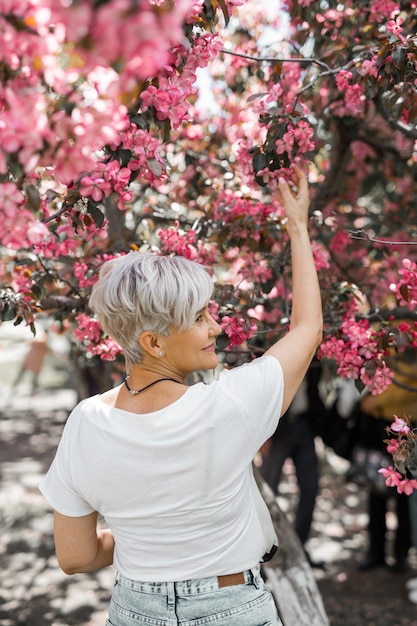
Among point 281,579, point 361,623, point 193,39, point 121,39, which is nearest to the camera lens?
point 121,39

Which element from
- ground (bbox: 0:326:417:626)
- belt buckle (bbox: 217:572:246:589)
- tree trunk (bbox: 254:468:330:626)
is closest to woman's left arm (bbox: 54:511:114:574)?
belt buckle (bbox: 217:572:246:589)

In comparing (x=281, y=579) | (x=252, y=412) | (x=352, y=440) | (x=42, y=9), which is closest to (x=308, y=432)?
(x=352, y=440)

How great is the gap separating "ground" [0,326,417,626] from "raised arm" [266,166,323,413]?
10.6 ft

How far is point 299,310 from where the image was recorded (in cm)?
178

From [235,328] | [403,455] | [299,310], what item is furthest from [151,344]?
[403,455]

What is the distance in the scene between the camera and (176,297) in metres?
1.60

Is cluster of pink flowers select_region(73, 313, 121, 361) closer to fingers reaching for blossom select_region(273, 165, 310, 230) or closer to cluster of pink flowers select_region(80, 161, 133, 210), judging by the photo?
cluster of pink flowers select_region(80, 161, 133, 210)

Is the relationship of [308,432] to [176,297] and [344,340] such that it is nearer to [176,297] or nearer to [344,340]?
[344,340]

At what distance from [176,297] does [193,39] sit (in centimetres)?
94

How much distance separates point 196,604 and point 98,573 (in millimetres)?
3684

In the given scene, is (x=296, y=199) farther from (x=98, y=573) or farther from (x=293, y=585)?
(x=98, y=573)

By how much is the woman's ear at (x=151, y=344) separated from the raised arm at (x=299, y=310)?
0.95ft

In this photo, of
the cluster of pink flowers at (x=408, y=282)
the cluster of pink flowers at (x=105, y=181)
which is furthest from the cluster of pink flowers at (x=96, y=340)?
the cluster of pink flowers at (x=408, y=282)

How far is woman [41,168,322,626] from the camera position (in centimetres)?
158
